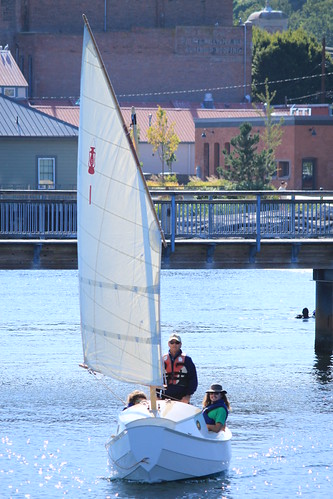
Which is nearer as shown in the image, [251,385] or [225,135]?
[251,385]

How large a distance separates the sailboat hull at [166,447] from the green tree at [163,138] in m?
76.4

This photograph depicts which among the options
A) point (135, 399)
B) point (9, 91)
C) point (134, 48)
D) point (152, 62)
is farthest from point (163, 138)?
point (135, 399)

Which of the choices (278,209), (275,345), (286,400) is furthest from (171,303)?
(286,400)

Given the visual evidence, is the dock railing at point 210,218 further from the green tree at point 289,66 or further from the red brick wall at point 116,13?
the green tree at point 289,66

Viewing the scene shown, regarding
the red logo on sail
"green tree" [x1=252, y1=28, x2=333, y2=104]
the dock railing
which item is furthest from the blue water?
"green tree" [x1=252, y1=28, x2=333, y2=104]

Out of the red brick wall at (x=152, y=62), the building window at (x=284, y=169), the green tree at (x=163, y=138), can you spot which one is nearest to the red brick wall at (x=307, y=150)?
the building window at (x=284, y=169)

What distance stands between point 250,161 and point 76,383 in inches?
1961

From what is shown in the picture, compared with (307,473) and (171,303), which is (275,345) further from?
(307,473)

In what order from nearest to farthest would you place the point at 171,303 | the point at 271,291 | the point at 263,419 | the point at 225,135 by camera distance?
the point at 263,419 < the point at 171,303 < the point at 271,291 < the point at 225,135

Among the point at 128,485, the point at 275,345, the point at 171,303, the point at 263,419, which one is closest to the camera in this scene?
the point at 128,485

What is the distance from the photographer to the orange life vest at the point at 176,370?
2248cm

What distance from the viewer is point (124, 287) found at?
2095cm

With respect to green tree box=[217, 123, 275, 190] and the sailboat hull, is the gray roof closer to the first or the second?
green tree box=[217, 123, 275, 190]

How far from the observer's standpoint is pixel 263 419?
2803 centimetres
